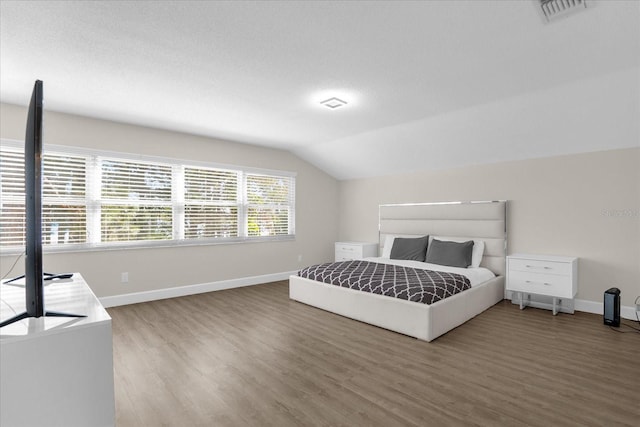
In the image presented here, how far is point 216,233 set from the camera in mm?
5258

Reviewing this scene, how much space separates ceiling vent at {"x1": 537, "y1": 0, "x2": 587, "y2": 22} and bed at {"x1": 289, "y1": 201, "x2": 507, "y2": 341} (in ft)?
7.82

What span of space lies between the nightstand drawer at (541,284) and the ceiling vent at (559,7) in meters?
2.83

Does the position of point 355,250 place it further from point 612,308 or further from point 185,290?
point 612,308

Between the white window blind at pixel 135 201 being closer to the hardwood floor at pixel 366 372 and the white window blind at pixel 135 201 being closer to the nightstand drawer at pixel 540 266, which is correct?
the hardwood floor at pixel 366 372

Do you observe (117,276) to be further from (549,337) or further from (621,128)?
(621,128)

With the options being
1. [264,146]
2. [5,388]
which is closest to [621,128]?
[264,146]

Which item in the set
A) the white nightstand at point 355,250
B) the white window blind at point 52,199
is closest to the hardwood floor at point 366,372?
the white window blind at point 52,199

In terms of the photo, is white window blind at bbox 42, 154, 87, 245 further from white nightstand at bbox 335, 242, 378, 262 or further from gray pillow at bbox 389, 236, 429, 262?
gray pillow at bbox 389, 236, 429, 262

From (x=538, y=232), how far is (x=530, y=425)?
10.4 ft

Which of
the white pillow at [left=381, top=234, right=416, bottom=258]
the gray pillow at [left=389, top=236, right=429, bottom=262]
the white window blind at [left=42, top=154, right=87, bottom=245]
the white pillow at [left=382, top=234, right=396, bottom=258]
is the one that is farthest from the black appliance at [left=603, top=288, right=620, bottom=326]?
the white window blind at [left=42, top=154, right=87, bottom=245]

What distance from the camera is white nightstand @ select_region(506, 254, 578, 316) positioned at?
3.70 m

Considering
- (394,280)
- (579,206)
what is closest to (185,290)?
(394,280)

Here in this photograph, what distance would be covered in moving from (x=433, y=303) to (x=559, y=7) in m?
2.45

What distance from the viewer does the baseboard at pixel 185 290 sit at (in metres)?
4.27
